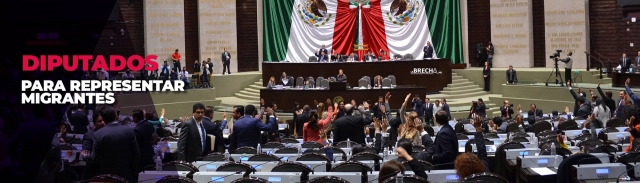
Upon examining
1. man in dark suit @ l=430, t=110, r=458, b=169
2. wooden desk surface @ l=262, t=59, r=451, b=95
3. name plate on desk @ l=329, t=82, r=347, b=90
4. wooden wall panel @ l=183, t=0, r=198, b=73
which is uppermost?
wooden wall panel @ l=183, t=0, r=198, b=73

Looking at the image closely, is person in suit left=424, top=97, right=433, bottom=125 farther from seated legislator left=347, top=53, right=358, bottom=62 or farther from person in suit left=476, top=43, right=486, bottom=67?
person in suit left=476, top=43, right=486, bottom=67

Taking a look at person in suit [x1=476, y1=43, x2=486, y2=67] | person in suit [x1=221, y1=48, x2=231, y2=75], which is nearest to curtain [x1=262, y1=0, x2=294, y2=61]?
person in suit [x1=221, y1=48, x2=231, y2=75]

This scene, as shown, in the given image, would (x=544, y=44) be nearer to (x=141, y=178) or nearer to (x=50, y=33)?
(x=50, y=33)

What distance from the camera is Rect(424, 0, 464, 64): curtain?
31.7m

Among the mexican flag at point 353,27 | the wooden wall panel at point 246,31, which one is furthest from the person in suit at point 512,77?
the wooden wall panel at point 246,31

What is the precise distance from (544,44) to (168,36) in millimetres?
13557

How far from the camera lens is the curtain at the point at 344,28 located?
31.5 m

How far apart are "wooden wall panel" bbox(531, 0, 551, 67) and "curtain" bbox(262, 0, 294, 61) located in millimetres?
8830

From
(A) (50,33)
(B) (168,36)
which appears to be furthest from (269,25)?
(A) (50,33)

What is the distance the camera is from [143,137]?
11086mm

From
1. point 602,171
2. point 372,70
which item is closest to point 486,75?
point 372,70

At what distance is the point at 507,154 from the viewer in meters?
11.2

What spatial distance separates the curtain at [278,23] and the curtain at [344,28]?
176 cm

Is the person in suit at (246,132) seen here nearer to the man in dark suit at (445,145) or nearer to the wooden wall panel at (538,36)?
the man in dark suit at (445,145)
